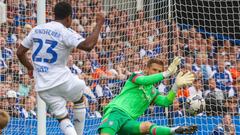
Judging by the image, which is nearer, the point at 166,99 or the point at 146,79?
the point at 146,79

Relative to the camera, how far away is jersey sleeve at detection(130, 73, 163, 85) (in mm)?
9016

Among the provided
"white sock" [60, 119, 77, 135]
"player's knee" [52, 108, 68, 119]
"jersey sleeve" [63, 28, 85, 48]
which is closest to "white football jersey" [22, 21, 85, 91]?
"jersey sleeve" [63, 28, 85, 48]

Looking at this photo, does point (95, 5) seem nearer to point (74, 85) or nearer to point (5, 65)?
point (5, 65)

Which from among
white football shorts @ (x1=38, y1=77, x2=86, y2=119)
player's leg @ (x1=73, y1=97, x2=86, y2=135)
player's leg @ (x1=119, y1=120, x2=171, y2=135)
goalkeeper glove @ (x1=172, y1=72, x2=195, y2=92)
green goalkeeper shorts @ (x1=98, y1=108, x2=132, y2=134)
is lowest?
player's leg @ (x1=119, y1=120, x2=171, y2=135)

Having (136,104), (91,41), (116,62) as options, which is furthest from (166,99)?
(116,62)

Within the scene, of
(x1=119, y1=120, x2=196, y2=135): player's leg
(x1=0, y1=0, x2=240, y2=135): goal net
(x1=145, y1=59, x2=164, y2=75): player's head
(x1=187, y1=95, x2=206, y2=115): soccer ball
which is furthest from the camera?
(x1=0, y1=0, x2=240, y2=135): goal net

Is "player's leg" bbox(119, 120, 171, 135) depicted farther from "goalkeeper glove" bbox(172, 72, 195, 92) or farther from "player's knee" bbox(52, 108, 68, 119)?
"player's knee" bbox(52, 108, 68, 119)

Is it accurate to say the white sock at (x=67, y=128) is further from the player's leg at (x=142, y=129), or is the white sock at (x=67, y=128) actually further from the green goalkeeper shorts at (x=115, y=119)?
the player's leg at (x=142, y=129)

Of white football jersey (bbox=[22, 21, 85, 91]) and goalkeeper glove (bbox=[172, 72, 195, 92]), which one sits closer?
white football jersey (bbox=[22, 21, 85, 91])

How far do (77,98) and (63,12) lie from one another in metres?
1.13

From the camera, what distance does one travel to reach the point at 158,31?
44.1 ft

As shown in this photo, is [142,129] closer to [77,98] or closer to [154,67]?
[154,67]

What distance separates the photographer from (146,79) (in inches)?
359

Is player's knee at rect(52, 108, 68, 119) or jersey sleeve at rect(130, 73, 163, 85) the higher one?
jersey sleeve at rect(130, 73, 163, 85)
